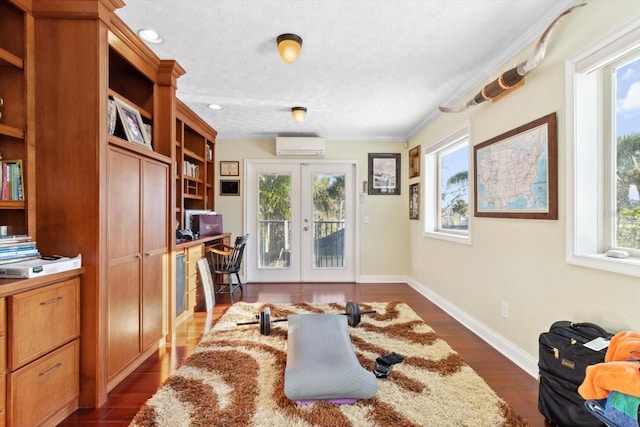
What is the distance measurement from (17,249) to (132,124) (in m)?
1.11

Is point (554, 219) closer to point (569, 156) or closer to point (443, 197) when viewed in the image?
point (569, 156)

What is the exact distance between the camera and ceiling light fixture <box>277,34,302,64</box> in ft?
7.22

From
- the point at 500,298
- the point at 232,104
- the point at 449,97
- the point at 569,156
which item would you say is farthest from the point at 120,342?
the point at 449,97

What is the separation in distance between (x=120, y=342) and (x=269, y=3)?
2348mm

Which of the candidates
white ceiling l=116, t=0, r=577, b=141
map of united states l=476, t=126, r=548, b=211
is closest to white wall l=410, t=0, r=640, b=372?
map of united states l=476, t=126, r=548, b=211

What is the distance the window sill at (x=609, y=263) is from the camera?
1.52m

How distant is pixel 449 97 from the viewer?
3395 mm

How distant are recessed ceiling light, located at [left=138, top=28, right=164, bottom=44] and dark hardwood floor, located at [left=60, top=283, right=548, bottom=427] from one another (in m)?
2.41

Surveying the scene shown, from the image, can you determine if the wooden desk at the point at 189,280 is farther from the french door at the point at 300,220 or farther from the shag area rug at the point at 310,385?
the french door at the point at 300,220

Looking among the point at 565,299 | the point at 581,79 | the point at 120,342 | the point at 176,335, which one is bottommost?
the point at 176,335

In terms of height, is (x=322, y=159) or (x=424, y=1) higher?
(x=424, y=1)

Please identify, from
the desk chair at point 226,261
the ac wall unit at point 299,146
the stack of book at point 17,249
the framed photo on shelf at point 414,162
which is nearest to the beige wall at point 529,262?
the framed photo on shelf at point 414,162

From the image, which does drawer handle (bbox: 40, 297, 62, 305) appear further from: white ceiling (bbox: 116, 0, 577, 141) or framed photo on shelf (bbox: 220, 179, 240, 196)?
framed photo on shelf (bbox: 220, 179, 240, 196)

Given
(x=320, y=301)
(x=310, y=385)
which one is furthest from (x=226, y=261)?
(x=310, y=385)
